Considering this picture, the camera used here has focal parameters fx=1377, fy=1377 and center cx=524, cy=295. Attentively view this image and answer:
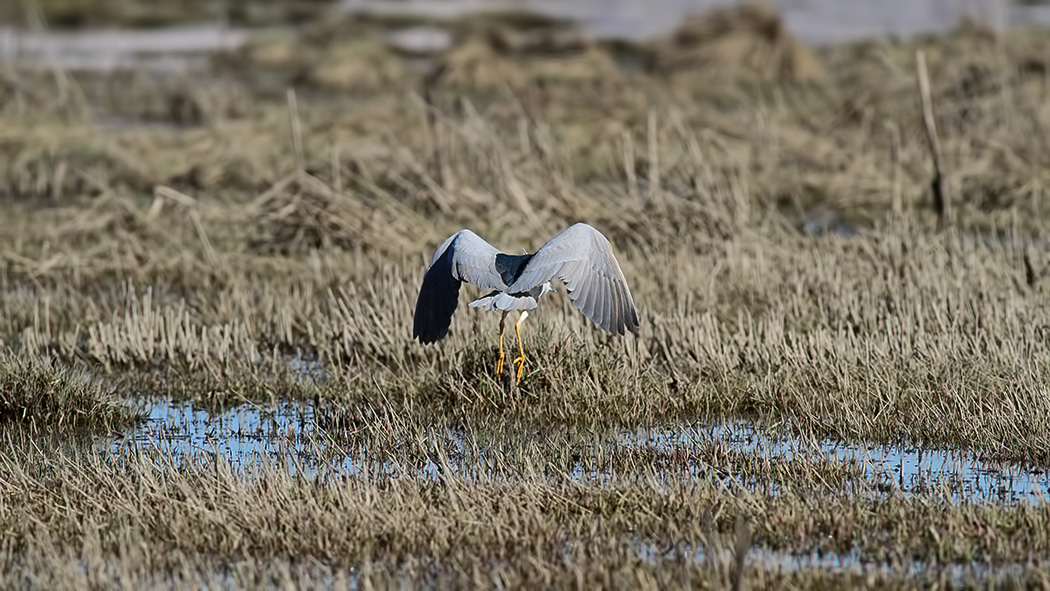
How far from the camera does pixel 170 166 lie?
16766 mm

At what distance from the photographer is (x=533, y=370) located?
7234mm

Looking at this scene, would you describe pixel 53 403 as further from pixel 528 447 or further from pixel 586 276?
pixel 586 276

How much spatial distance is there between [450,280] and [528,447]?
2.93 ft

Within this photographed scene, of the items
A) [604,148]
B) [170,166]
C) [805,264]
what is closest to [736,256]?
[805,264]

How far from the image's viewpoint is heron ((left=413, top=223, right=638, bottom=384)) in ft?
21.1

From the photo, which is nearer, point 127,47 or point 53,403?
point 53,403

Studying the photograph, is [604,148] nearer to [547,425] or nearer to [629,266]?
[629,266]

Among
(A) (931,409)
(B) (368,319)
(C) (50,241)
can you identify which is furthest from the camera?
(C) (50,241)

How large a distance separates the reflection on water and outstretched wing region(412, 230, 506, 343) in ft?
1.74

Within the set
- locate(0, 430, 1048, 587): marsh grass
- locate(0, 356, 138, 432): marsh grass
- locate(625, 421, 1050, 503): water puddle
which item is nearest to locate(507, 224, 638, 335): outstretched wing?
locate(625, 421, 1050, 503): water puddle

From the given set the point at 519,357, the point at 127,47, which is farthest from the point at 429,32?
the point at 519,357

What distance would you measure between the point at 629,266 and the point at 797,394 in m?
3.11

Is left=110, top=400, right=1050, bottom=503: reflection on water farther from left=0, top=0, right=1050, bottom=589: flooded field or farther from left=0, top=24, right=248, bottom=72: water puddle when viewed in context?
left=0, top=24, right=248, bottom=72: water puddle

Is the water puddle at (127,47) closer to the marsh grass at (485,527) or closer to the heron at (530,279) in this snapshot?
the heron at (530,279)
